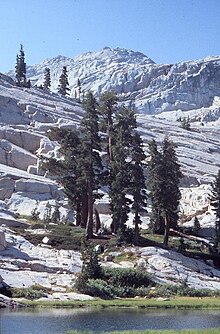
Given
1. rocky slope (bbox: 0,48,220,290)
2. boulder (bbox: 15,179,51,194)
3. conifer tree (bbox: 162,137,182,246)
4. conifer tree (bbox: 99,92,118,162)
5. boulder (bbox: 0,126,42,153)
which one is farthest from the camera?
boulder (bbox: 0,126,42,153)

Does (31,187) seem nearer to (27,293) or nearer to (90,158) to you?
(90,158)

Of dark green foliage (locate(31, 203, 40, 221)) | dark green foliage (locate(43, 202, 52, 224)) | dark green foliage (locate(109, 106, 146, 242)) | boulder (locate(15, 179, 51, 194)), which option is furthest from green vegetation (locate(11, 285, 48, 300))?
boulder (locate(15, 179, 51, 194))

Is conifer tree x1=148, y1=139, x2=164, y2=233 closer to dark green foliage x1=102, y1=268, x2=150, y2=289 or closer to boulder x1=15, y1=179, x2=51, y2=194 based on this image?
dark green foliage x1=102, y1=268, x2=150, y2=289

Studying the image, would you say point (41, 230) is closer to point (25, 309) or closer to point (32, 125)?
point (25, 309)

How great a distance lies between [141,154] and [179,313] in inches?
1180

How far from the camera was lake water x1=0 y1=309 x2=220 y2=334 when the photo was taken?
3409cm

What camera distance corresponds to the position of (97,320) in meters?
38.5

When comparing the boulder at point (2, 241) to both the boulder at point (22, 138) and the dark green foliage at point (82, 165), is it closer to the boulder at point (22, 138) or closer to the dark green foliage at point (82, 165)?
the dark green foliage at point (82, 165)

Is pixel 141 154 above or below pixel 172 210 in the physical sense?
above

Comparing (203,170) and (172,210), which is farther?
(203,170)

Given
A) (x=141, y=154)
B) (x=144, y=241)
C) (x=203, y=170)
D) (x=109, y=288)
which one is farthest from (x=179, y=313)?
(x=203, y=170)

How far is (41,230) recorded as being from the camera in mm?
67812

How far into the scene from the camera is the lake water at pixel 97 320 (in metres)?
34.1

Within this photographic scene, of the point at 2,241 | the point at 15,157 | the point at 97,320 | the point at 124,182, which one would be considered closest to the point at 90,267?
the point at 2,241
